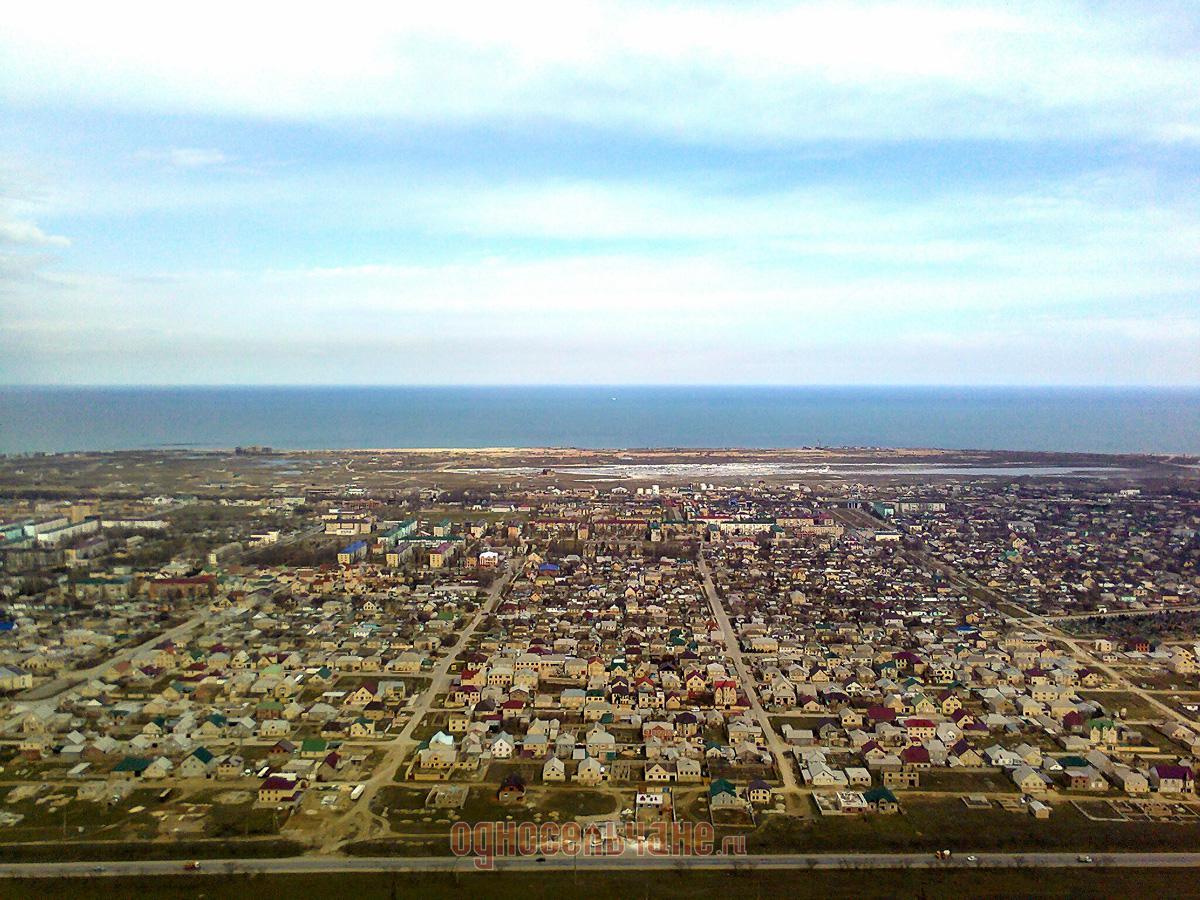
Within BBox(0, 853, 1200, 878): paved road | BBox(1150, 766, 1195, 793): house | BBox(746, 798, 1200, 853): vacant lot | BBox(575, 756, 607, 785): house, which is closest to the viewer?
BBox(0, 853, 1200, 878): paved road

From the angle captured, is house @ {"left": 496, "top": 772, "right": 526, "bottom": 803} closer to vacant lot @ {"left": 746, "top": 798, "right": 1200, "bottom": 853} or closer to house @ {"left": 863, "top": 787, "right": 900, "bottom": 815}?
vacant lot @ {"left": 746, "top": 798, "right": 1200, "bottom": 853}

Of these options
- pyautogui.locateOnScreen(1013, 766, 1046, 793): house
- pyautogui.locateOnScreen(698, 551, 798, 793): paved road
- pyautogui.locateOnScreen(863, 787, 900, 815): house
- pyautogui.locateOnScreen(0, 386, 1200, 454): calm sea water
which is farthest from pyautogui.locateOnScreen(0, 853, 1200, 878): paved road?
pyautogui.locateOnScreen(0, 386, 1200, 454): calm sea water

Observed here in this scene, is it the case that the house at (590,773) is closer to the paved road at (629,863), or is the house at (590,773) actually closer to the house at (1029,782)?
the paved road at (629,863)

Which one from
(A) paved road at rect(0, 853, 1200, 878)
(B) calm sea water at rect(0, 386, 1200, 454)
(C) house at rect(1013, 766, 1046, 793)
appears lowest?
(A) paved road at rect(0, 853, 1200, 878)

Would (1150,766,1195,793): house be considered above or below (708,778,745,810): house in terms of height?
above

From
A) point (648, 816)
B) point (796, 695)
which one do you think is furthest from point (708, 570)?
point (648, 816)

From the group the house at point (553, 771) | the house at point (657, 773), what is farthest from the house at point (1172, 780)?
the house at point (553, 771)

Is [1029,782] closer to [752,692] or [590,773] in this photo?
[752,692]
